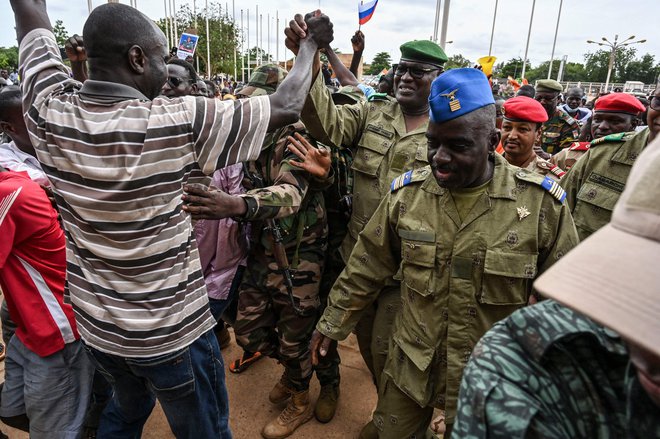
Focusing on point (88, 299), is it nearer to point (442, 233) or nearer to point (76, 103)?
point (76, 103)

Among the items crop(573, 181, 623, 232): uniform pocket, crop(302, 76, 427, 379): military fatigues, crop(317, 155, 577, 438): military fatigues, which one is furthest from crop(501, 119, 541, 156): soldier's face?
crop(317, 155, 577, 438): military fatigues

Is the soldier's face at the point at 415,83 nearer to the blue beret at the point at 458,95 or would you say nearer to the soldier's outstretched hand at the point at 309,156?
the soldier's outstretched hand at the point at 309,156

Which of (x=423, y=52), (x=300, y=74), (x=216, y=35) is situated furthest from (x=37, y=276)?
(x=216, y=35)

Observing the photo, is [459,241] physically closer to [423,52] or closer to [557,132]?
[423,52]

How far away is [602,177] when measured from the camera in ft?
8.89

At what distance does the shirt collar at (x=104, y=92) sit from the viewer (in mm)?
1481

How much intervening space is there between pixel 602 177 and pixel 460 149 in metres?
1.63

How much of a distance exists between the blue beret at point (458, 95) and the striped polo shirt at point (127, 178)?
27.4 inches

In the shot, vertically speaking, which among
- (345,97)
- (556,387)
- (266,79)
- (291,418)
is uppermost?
(266,79)

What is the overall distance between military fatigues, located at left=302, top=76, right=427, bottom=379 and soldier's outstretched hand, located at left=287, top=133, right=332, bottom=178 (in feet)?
0.47

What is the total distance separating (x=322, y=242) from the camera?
2768 millimetres

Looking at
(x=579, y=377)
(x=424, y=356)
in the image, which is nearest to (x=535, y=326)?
(x=579, y=377)

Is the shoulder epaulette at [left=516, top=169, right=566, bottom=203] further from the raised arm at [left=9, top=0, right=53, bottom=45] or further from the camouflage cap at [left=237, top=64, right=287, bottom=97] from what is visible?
the raised arm at [left=9, top=0, right=53, bottom=45]

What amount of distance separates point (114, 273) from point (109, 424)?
1021mm
